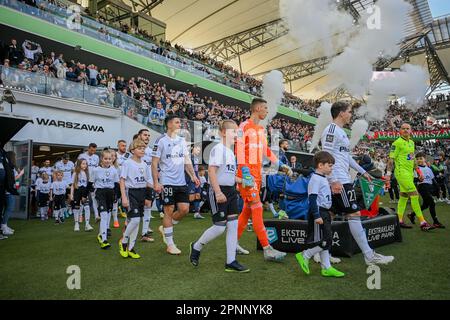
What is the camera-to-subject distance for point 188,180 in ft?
32.2

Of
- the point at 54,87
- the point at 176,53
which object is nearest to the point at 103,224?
the point at 54,87

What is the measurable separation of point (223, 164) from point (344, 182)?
154 centimetres

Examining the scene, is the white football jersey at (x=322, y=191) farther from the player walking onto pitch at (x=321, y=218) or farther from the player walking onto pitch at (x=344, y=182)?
the player walking onto pitch at (x=344, y=182)

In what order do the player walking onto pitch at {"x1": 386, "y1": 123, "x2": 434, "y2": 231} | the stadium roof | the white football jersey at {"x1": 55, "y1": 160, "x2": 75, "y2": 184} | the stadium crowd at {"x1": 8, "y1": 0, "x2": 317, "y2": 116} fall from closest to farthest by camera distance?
1. the player walking onto pitch at {"x1": 386, "y1": 123, "x2": 434, "y2": 231}
2. the white football jersey at {"x1": 55, "y1": 160, "x2": 75, "y2": 184}
3. the stadium crowd at {"x1": 8, "y1": 0, "x2": 317, "y2": 116}
4. the stadium roof

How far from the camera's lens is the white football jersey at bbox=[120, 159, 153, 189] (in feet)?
16.3

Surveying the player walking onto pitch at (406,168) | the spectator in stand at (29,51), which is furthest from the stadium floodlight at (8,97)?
the player walking onto pitch at (406,168)

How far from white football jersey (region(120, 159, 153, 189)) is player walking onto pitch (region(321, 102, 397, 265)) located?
2766 millimetres

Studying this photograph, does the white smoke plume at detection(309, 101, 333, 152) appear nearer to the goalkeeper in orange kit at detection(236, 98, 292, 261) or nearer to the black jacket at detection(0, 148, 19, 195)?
the goalkeeper in orange kit at detection(236, 98, 292, 261)

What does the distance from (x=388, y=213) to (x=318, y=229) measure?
287cm

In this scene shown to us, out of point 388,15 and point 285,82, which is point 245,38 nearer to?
point 285,82

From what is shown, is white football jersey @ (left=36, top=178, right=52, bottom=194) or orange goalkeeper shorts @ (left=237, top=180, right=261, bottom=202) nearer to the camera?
orange goalkeeper shorts @ (left=237, top=180, right=261, bottom=202)

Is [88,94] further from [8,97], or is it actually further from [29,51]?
[8,97]

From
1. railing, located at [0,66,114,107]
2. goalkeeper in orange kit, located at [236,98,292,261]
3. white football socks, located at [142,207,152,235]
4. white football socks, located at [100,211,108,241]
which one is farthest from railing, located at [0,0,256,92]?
goalkeeper in orange kit, located at [236,98,292,261]
